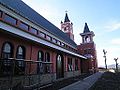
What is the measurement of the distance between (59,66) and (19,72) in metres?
11.9

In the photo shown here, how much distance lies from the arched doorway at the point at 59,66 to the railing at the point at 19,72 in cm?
924

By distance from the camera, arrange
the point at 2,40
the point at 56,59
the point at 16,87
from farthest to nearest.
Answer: the point at 56,59, the point at 2,40, the point at 16,87

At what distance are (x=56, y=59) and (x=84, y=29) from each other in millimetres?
30408

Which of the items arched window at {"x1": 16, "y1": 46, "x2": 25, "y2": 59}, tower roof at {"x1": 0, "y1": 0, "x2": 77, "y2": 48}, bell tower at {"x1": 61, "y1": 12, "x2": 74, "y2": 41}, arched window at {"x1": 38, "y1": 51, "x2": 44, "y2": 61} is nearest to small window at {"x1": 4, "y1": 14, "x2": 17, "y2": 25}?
tower roof at {"x1": 0, "y1": 0, "x2": 77, "y2": 48}

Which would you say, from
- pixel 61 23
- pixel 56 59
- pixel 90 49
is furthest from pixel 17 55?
pixel 61 23

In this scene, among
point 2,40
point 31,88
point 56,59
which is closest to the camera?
point 31,88

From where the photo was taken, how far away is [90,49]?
44219 millimetres

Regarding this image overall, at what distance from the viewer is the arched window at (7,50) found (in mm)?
11942

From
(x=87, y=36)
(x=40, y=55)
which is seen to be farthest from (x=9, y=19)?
(x=87, y=36)

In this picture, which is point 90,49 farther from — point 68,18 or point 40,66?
point 40,66

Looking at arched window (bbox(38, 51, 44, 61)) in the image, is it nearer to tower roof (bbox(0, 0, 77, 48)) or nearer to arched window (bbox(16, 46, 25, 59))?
arched window (bbox(16, 46, 25, 59))

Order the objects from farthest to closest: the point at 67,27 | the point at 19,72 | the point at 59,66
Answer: the point at 67,27, the point at 59,66, the point at 19,72

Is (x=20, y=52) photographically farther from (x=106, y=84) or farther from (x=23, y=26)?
(x=106, y=84)

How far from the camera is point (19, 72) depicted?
35.7ft
